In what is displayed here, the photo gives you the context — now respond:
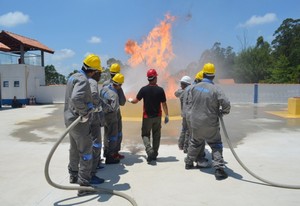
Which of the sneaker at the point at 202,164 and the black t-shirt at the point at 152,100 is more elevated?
the black t-shirt at the point at 152,100

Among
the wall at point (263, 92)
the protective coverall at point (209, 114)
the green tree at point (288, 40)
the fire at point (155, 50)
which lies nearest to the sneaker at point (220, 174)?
the protective coverall at point (209, 114)

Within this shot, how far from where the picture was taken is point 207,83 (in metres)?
5.07

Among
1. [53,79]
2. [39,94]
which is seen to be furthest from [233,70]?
[39,94]

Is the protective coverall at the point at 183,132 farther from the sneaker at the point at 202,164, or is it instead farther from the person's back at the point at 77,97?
the person's back at the point at 77,97

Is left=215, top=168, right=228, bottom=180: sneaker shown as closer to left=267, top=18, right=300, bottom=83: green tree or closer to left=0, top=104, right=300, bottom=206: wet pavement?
left=0, top=104, right=300, bottom=206: wet pavement

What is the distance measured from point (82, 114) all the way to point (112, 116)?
4.93 feet

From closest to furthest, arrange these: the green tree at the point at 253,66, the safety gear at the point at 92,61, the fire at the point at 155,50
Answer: the safety gear at the point at 92,61
the fire at the point at 155,50
the green tree at the point at 253,66

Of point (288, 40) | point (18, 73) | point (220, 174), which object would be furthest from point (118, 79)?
point (288, 40)

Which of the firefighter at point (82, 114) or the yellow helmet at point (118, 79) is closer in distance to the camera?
the firefighter at point (82, 114)

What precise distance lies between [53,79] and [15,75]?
22.4m

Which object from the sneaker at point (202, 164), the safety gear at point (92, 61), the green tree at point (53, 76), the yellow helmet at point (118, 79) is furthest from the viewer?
the green tree at point (53, 76)

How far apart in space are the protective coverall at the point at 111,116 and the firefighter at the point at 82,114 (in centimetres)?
98

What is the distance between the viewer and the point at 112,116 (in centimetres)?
550

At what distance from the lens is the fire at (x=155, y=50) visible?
15.3 metres
